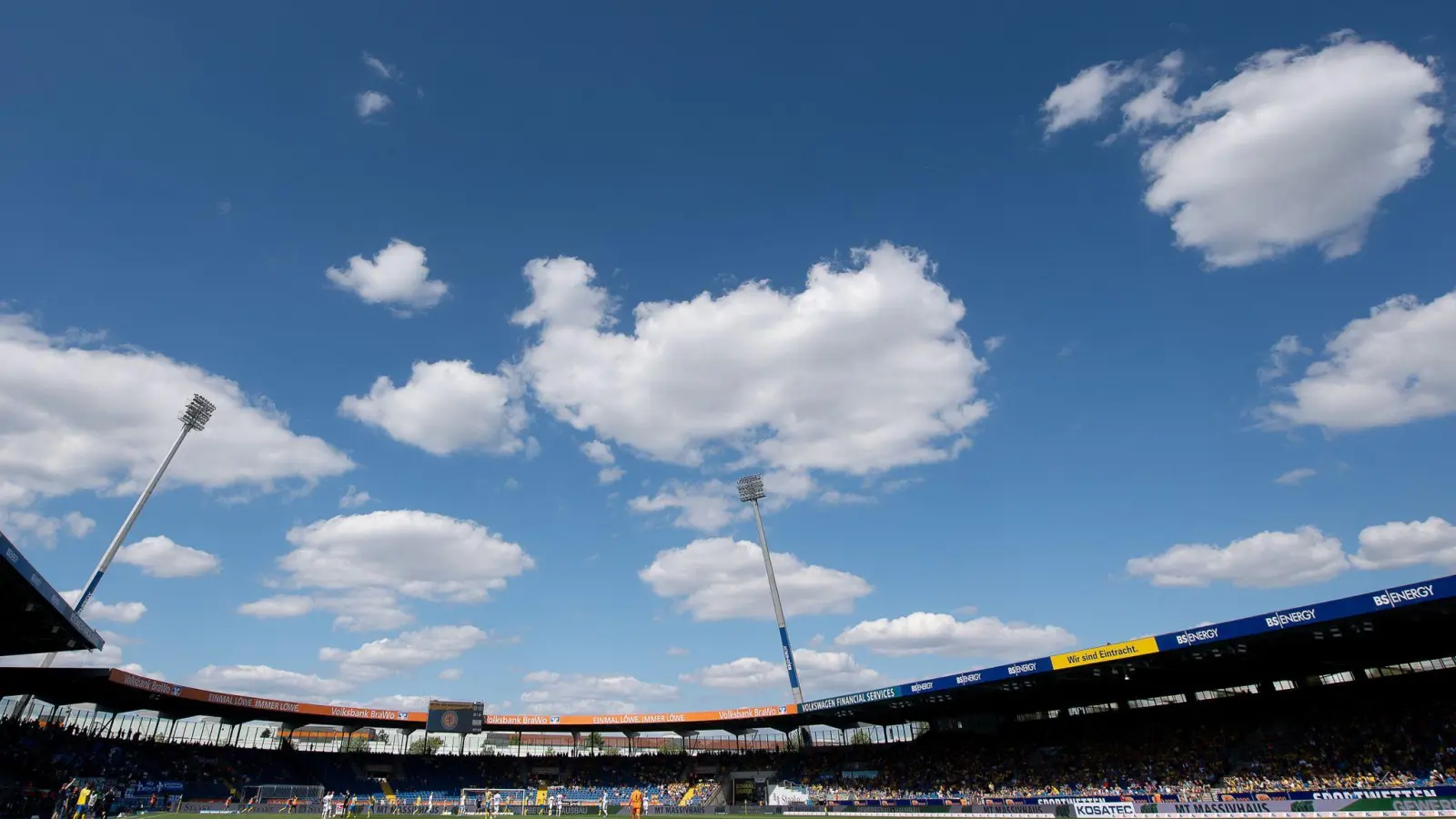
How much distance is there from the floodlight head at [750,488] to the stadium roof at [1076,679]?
23.2 m

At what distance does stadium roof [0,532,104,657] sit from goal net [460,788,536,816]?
25.3m

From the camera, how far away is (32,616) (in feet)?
115

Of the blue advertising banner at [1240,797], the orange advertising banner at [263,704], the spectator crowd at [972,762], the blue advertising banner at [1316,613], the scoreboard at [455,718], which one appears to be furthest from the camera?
the scoreboard at [455,718]

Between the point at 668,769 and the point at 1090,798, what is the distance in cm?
3878

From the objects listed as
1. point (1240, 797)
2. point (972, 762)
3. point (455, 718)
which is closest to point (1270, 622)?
point (1240, 797)

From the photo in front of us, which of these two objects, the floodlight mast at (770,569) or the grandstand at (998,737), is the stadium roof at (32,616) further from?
the floodlight mast at (770,569)

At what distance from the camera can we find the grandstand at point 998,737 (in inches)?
1438

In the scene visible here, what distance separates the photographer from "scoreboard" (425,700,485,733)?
6362cm

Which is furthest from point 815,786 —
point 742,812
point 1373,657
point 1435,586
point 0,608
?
point 0,608

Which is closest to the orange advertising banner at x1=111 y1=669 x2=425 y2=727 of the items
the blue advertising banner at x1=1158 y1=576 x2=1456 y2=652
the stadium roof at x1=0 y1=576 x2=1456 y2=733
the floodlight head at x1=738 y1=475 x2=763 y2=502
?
the stadium roof at x1=0 y1=576 x2=1456 y2=733

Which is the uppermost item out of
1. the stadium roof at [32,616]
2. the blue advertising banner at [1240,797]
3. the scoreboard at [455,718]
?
the stadium roof at [32,616]

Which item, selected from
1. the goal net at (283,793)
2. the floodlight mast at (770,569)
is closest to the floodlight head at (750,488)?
the floodlight mast at (770,569)

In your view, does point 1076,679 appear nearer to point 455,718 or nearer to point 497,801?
point 497,801

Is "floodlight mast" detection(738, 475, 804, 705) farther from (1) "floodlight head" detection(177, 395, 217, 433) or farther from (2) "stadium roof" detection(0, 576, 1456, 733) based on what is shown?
(1) "floodlight head" detection(177, 395, 217, 433)
